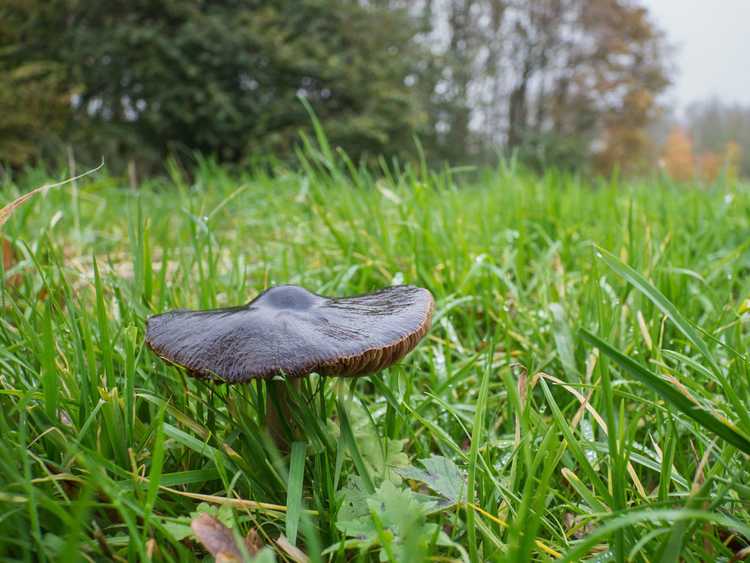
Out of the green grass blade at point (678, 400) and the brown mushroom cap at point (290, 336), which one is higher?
the brown mushroom cap at point (290, 336)

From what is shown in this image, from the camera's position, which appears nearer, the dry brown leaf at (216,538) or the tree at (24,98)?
the dry brown leaf at (216,538)

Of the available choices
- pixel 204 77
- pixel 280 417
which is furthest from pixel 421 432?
pixel 204 77

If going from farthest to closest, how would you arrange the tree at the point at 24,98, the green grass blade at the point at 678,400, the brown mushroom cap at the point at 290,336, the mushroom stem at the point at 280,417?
the tree at the point at 24,98 → the mushroom stem at the point at 280,417 → the brown mushroom cap at the point at 290,336 → the green grass blade at the point at 678,400

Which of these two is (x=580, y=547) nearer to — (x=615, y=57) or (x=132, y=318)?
(x=132, y=318)

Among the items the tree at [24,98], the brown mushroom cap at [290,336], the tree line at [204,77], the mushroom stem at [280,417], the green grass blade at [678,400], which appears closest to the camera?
the green grass blade at [678,400]

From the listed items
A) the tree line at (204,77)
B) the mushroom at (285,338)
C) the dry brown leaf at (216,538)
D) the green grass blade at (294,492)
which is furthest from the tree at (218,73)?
the dry brown leaf at (216,538)

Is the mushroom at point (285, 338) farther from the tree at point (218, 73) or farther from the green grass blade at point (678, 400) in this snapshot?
the tree at point (218, 73)

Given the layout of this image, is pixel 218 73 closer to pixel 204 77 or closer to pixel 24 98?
pixel 204 77

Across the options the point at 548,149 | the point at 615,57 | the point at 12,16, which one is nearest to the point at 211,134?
the point at 12,16

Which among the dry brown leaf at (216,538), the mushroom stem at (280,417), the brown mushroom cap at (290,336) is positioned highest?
the brown mushroom cap at (290,336)

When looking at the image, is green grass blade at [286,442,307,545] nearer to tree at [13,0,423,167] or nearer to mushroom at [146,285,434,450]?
mushroom at [146,285,434,450]
